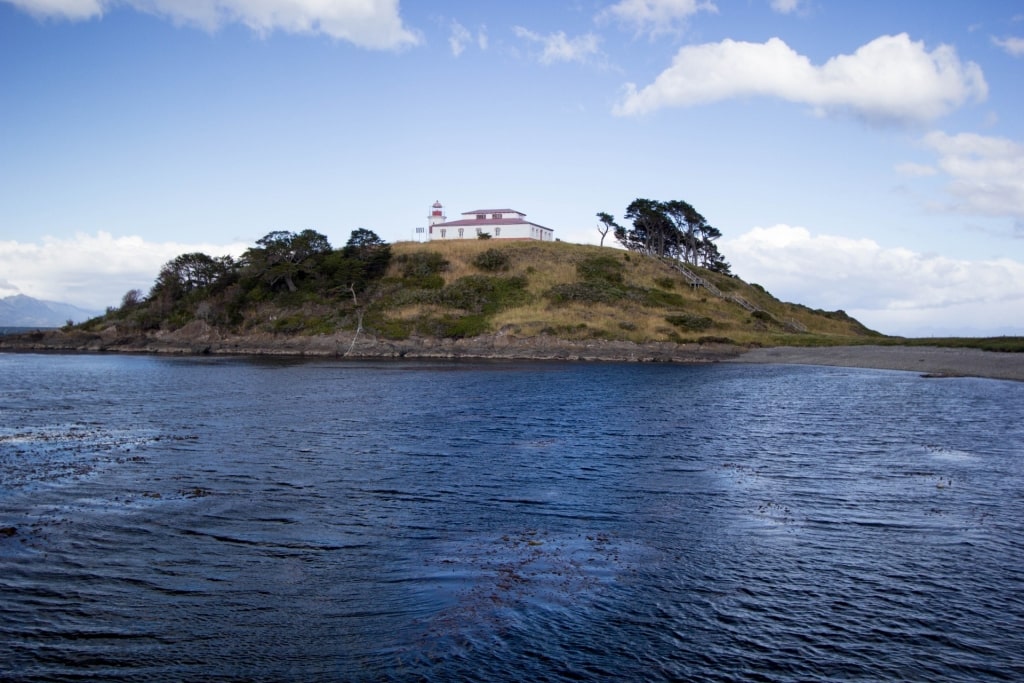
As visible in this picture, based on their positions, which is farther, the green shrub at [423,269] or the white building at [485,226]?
the white building at [485,226]

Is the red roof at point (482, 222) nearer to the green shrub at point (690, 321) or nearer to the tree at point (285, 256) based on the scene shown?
the tree at point (285, 256)

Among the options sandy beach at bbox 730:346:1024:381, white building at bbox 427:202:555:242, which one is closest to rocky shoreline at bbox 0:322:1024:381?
sandy beach at bbox 730:346:1024:381

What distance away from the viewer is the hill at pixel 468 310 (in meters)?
86.2

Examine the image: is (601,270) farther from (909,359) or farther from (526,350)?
(909,359)

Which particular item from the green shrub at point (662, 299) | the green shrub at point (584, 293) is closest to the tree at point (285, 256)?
the green shrub at point (584, 293)

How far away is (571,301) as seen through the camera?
95312 mm

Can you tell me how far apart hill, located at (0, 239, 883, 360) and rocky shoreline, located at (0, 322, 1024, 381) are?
222 mm

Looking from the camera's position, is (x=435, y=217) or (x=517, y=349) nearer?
(x=517, y=349)

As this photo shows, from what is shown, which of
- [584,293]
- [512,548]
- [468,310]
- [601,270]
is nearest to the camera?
[512,548]

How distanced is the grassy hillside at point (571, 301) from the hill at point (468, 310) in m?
0.25

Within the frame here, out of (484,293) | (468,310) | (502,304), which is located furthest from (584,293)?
(468,310)

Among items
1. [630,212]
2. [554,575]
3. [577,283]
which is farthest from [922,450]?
[630,212]

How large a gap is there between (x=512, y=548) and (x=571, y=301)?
79.2 meters

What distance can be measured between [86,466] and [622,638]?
69.7ft
